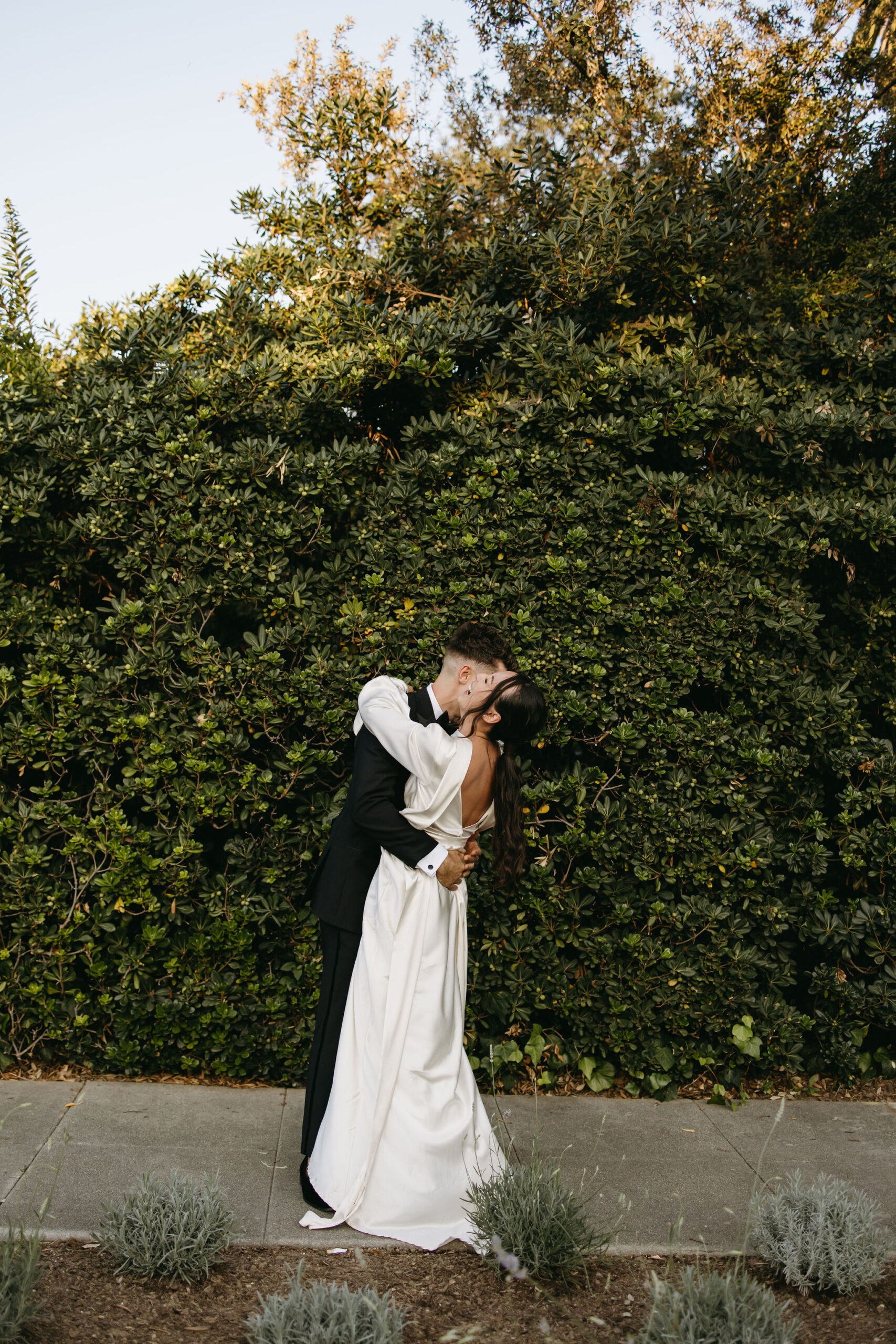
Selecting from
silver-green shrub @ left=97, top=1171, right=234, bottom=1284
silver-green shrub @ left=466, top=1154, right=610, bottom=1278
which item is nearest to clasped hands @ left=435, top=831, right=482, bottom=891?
silver-green shrub @ left=466, top=1154, right=610, bottom=1278

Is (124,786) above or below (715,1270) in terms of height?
above

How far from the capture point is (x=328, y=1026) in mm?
3705

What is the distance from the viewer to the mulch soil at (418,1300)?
2844 millimetres

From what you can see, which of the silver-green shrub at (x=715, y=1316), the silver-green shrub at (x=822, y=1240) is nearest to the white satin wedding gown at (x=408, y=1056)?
the silver-green shrub at (x=715, y=1316)

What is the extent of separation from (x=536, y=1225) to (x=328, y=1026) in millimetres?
1003

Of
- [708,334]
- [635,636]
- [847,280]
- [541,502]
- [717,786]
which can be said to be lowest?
[717,786]

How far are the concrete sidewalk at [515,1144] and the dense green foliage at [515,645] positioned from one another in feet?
0.76

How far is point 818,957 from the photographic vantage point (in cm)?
527

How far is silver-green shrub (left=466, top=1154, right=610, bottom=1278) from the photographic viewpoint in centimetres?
313

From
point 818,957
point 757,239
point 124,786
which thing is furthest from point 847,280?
point 124,786

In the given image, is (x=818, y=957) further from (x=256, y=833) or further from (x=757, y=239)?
(x=757, y=239)

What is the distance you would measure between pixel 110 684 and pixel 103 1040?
170 cm

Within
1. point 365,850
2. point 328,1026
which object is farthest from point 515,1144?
point 365,850

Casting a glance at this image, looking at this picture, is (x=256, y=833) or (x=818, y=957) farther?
(x=818, y=957)
